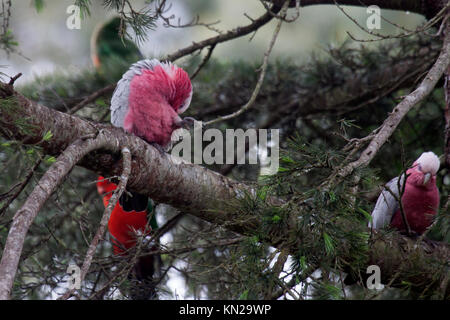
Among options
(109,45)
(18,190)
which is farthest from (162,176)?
(109,45)

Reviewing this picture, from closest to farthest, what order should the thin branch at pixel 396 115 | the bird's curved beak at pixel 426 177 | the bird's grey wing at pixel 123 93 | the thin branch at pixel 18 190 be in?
1. the thin branch at pixel 396 115
2. the thin branch at pixel 18 190
3. the bird's grey wing at pixel 123 93
4. the bird's curved beak at pixel 426 177

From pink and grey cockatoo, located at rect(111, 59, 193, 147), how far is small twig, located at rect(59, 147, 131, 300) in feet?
2.10

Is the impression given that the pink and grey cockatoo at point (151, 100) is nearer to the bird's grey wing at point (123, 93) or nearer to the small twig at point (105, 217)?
the bird's grey wing at point (123, 93)

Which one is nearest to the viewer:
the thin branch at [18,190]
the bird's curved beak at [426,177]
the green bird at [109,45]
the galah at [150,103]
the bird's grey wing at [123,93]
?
the thin branch at [18,190]

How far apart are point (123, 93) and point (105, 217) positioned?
1.23m

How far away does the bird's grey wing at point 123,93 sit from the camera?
102 inches

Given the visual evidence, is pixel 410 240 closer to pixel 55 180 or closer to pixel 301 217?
pixel 301 217

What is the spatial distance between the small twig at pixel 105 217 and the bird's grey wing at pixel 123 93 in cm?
77

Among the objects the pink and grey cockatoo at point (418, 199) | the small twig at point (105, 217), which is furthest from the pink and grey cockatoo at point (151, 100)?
the pink and grey cockatoo at point (418, 199)

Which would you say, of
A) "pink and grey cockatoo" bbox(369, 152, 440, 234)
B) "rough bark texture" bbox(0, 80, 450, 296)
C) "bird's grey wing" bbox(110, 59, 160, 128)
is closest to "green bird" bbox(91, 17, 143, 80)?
"bird's grey wing" bbox(110, 59, 160, 128)

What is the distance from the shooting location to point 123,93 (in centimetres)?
260

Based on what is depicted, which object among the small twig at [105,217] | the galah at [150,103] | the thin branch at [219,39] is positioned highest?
the thin branch at [219,39]

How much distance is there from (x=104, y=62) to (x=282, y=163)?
1.81 meters
